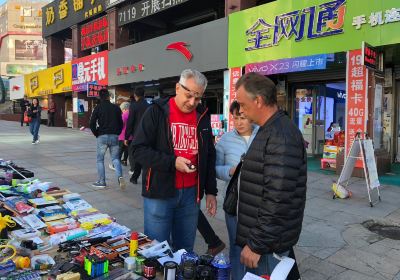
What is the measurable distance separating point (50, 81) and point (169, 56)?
50.0 feet

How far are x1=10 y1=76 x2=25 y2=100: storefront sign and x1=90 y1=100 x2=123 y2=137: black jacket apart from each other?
2867 centimetres

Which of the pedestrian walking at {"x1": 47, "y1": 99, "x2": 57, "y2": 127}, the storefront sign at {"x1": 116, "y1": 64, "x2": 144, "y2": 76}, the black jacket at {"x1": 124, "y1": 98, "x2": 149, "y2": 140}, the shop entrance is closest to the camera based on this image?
the black jacket at {"x1": 124, "y1": 98, "x2": 149, "y2": 140}

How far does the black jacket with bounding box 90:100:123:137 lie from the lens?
6988mm

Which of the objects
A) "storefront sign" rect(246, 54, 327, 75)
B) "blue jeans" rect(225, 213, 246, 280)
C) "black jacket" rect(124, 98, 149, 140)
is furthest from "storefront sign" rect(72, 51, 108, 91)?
"blue jeans" rect(225, 213, 246, 280)

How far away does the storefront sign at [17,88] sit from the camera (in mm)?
32062

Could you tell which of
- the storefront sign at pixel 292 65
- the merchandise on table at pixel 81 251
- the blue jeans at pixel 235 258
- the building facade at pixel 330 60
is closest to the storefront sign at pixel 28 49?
the building facade at pixel 330 60

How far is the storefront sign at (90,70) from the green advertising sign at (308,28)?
1023cm

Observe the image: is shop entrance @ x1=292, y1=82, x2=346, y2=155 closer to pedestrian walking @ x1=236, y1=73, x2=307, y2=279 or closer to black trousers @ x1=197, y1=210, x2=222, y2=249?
black trousers @ x1=197, y1=210, x2=222, y2=249

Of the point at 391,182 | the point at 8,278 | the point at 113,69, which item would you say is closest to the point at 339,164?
the point at 391,182

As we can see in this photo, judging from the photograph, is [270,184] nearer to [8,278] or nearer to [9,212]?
[8,278]

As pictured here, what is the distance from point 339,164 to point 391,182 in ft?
4.33

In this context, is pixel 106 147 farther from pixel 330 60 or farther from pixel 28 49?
pixel 28 49

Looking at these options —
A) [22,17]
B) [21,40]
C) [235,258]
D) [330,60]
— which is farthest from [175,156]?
[22,17]

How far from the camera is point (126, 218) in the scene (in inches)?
212
